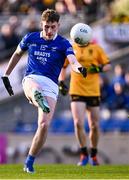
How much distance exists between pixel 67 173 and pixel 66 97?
33.2 feet

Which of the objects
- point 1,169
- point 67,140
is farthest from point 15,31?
point 1,169

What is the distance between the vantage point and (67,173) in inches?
531

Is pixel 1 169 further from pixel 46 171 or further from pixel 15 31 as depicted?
pixel 15 31

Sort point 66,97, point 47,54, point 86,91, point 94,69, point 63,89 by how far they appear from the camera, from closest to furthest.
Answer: point 47,54, point 63,89, point 94,69, point 86,91, point 66,97

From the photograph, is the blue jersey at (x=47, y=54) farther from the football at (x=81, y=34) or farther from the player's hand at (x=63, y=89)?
the player's hand at (x=63, y=89)

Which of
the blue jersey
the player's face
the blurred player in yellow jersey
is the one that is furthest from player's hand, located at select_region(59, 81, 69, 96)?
the player's face

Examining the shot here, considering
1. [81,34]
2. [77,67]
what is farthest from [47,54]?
[81,34]

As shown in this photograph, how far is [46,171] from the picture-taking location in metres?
13.9

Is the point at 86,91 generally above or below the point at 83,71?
below

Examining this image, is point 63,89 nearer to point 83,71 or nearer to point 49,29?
point 49,29

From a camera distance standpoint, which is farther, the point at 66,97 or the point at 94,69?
the point at 66,97

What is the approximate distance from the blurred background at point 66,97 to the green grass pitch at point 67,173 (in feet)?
23.5

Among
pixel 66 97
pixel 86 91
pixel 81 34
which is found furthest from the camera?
pixel 66 97

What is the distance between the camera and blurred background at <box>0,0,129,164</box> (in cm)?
2212
